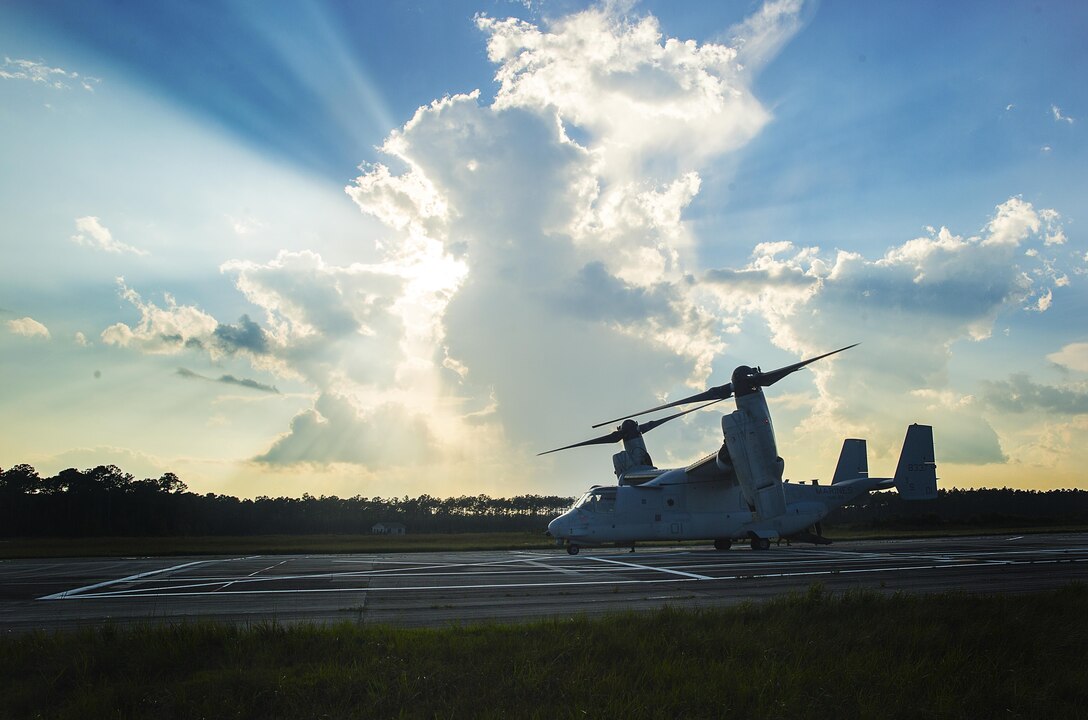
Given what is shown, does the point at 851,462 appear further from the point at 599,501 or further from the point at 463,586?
the point at 463,586

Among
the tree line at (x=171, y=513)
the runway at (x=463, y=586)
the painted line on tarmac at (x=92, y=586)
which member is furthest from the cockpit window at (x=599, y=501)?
the tree line at (x=171, y=513)

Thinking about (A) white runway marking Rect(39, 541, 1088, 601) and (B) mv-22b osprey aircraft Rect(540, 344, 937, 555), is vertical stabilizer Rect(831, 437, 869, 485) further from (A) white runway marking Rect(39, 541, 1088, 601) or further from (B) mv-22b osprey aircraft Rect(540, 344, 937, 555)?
(A) white runway marking Rect(39, 541, 1088, 601)

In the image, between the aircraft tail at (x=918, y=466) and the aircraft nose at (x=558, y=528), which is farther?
the aircraft tail at (x=918, y=466)

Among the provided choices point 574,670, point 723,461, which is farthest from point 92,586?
point 723,461

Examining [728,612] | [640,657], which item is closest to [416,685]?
[640,657]

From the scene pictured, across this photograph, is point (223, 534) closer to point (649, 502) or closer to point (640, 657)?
point (649, 502)

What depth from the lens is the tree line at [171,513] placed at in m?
94.4

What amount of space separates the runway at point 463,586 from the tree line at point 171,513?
57.1 metres

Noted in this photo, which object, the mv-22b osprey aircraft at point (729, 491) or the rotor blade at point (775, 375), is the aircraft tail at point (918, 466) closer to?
the mv-22b osprey aircraft at point (729, 491)

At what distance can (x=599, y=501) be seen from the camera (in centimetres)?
3428

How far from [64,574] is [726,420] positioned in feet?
87.0

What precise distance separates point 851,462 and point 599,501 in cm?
2168

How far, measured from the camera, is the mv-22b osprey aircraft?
92.1 feet

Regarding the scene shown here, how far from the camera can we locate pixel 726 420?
28.9 metres
